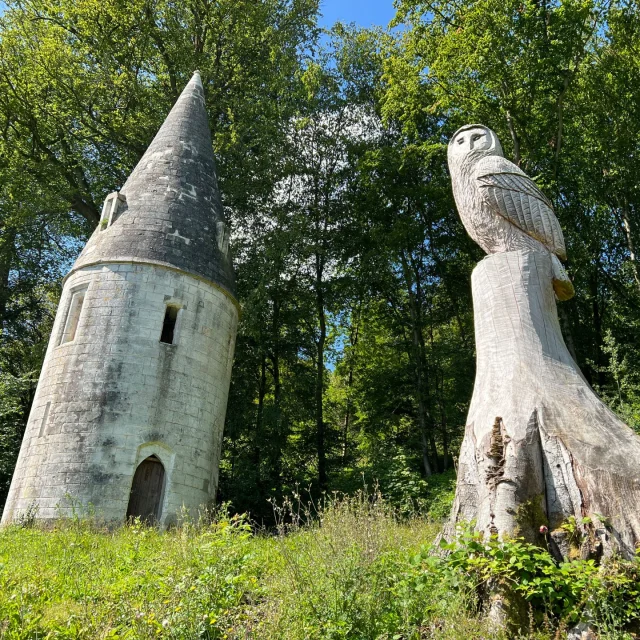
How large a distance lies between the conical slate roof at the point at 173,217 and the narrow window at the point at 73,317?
69cm

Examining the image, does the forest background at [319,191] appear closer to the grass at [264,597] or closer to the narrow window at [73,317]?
the narrow window at [73,317]

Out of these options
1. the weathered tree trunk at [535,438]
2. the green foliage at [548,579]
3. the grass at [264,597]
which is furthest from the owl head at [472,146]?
the green foliage at [548,579]

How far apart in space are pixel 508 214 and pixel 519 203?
179mm

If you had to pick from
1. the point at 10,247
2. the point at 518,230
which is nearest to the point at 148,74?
the point at 10,247

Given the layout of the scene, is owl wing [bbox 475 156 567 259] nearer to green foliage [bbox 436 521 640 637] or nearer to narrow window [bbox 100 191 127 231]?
green foliage [bbox 436 521 640 637]

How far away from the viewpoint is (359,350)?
24.9 meters

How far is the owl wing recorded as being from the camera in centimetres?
630

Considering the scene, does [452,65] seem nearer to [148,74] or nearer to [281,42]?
[281,42]

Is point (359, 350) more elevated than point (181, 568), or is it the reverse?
point (359, 350)

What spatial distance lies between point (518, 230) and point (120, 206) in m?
10.5

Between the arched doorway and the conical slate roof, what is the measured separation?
4.20 m

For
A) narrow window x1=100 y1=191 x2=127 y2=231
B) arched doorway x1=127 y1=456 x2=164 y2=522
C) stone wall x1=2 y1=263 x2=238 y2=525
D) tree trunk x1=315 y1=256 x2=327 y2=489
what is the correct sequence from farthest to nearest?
tree trunk x1=315 y1=256 x2=327 y2=489
narrow window x1=100 y1=191 x2=127 y2=231
arched doorway x1=127 y1=456 x2=164 y2=522
stone wall x1=2 y1=263 x2=238 y2=525

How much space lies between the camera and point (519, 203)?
20.9 feet

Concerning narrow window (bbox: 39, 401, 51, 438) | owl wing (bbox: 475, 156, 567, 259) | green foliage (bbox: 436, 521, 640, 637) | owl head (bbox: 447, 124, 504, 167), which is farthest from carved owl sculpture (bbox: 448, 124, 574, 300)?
narrow window (bbox: 39, 401, 51, 438)
